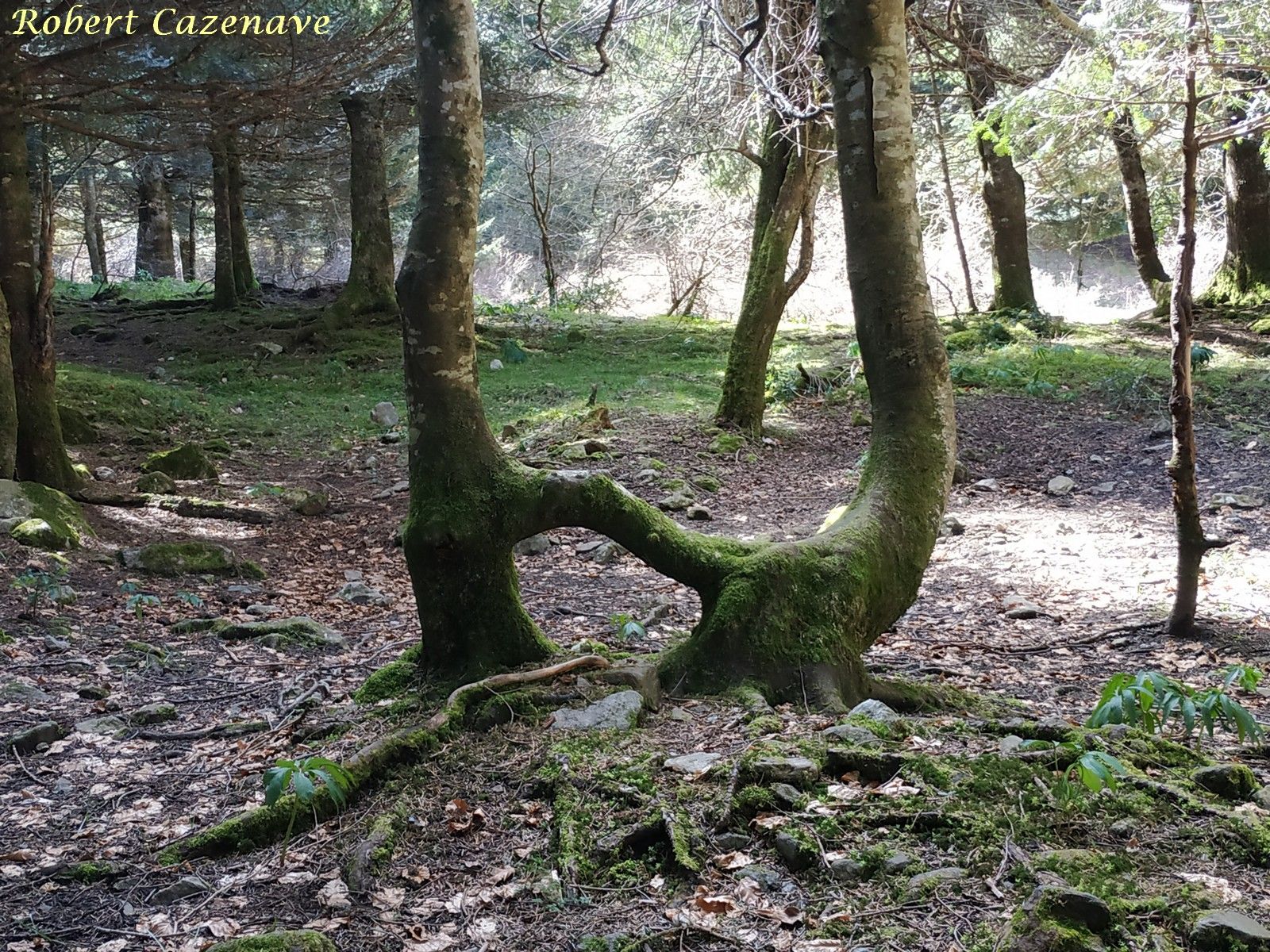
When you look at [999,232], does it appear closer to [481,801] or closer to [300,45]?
[300,45]

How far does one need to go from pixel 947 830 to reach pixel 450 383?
2.35m

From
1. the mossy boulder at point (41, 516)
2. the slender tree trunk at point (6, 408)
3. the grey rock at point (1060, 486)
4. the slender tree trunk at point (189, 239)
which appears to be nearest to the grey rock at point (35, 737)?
the mossy boulder at point (41, 516)

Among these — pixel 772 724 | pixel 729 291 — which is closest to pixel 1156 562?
pixel 772 724

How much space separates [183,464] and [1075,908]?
895cm

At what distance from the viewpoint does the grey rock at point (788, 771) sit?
9.20ft

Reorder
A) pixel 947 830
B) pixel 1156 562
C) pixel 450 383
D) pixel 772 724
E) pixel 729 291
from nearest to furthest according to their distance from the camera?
1. pixel 947 830
2. pixel 772 724
3. pixel 450 383
4. pixel 1156 562
5. pixel 729 291

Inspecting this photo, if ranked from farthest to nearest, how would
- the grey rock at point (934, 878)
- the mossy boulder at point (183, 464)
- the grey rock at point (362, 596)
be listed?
the mossy boulder at point (183, 464) → the grey rock at point (362, 596) → the grey rock at point (934, 878)

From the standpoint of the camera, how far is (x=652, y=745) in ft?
10.5

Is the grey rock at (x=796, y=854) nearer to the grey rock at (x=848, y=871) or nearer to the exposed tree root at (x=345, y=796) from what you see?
the grey rock at (x=848, y=871)

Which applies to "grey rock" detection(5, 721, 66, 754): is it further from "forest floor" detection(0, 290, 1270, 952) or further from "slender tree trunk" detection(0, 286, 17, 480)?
"slender tree trunk" detection(0, 286, 17, 480)

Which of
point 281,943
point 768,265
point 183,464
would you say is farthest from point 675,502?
point 281,943

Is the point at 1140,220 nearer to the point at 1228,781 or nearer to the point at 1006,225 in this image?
the point at 1006,225

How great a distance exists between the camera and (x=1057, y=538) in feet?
24.6

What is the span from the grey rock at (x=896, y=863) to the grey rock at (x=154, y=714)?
10.3 feet
